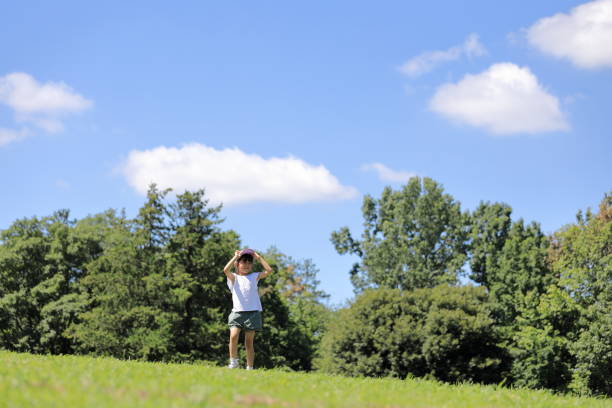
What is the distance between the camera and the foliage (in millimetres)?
45281

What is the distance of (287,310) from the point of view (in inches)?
1978

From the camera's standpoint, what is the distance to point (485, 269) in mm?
58938

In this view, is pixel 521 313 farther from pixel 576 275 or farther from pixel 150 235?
pixel 150 235

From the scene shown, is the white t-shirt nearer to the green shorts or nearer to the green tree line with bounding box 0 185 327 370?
the green shorts

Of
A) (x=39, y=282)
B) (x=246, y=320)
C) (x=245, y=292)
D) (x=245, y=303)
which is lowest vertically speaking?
(x=246, y=320)

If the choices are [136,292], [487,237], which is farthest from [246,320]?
[487,237]

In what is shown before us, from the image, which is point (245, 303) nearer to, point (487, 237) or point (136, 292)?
point (136, 292)

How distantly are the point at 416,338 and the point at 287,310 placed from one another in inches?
423

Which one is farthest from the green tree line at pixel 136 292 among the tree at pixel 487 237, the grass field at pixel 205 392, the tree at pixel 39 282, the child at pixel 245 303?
the grass field at pixel 205 392

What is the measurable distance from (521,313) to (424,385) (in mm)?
45062

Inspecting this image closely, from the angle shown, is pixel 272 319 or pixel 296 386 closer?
pixel 296 386

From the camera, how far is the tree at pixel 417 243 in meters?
58.1

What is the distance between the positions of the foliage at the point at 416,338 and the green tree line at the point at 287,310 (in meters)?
0.10

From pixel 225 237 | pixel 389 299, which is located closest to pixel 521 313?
pixel 389 299
